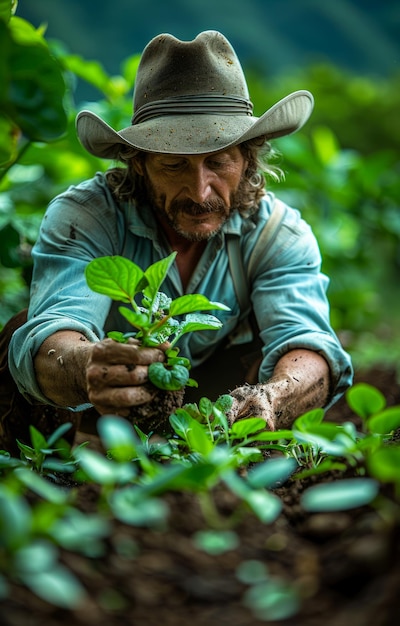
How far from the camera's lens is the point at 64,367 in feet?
4.77

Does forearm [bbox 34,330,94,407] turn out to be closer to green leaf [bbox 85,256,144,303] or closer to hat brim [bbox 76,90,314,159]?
green leaf [bbox 85,256,144,303]

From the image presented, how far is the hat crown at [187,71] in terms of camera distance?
1807 millimetres

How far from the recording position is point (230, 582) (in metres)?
0.69

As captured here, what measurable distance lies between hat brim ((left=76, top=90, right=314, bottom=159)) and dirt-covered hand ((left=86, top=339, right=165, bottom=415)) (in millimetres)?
679

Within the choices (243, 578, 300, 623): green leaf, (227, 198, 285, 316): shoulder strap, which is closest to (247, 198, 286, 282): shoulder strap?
(227, 198, 285, 316): shoulder strap

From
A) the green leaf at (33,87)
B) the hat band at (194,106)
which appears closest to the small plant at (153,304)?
the hat band at (194,106)

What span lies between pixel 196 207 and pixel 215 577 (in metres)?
1.27

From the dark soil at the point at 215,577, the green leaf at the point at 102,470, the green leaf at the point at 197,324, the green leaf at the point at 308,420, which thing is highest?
the green leaf at the point at 102,470

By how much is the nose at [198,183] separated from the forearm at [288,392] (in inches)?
18.5

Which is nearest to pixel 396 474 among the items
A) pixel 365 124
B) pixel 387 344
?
pixel 387 344

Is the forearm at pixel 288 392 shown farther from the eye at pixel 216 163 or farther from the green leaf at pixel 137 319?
the eye at pixel 216 163

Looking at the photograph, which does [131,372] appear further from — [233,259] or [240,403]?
[233,259]

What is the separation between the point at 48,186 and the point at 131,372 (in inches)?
90.4

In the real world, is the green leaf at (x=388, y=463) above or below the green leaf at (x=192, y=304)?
above
